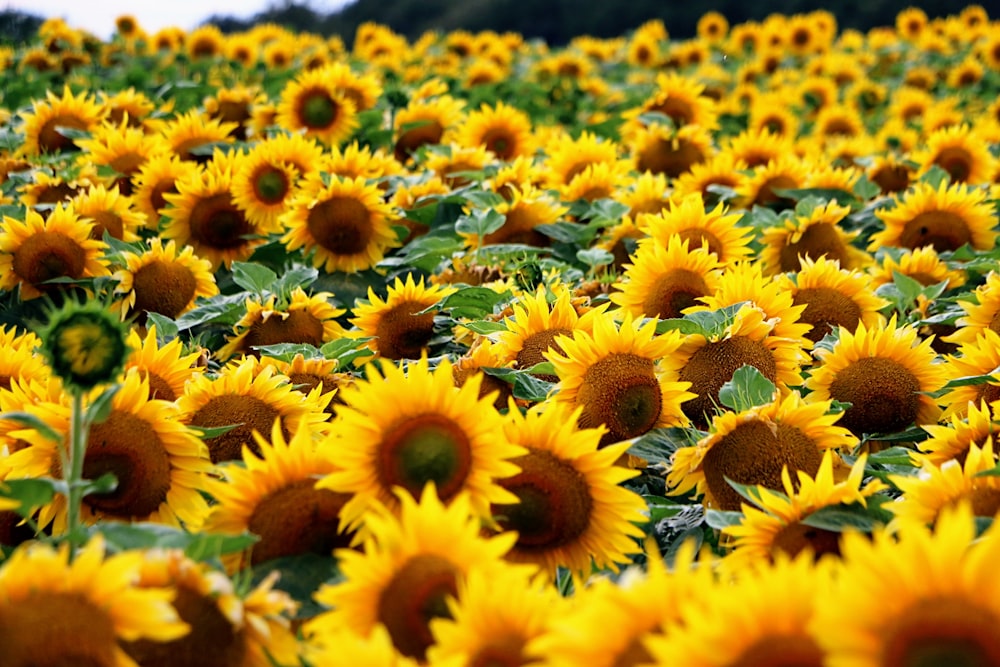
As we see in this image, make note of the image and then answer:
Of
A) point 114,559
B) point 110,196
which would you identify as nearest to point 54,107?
point 110,196

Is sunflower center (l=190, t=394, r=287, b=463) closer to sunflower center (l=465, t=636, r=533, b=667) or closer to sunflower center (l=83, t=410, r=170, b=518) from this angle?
sunflower center (l=83, t=410, r=170, b=518)

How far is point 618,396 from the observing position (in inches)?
84.7

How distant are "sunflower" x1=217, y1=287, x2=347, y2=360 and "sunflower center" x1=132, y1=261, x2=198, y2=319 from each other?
0.25 metres

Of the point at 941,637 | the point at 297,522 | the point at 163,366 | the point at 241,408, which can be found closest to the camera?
the point at 941,637

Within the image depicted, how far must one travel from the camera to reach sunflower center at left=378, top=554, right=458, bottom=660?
1301mm

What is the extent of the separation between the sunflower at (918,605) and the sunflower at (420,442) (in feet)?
2.14

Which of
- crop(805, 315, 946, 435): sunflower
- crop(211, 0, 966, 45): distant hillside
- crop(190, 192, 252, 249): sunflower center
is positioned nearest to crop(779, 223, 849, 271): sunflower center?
crop(805, 315, 946, 435): sunflower

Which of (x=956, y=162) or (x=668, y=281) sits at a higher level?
(x=668, y=281)

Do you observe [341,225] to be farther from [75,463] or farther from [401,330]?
[75,463]

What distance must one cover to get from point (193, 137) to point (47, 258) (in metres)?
1.41

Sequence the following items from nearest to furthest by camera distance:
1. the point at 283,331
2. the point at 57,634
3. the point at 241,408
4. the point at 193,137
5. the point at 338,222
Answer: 1. the point at 57,634
2. the point at 241,408
3. the point at 283,331
4. the point at 338,222
5. the point at 193,137

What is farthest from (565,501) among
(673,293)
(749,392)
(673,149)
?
(673,149)

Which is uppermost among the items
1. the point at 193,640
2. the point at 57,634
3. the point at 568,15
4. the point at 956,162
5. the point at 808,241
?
the point at 57,634

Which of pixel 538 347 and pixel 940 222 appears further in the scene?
pixel 940 222
